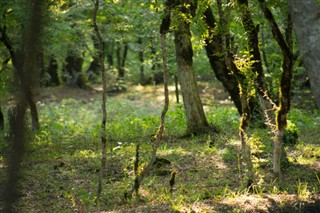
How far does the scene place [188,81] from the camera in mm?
12234

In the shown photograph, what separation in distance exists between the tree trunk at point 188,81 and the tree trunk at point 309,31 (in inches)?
297

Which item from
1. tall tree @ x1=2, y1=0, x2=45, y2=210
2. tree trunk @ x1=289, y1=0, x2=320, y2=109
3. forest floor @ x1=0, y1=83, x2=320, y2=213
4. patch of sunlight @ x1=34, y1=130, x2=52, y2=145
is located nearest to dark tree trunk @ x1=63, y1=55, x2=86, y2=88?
forest floor @ x1=0, y1=83, x2=320, y2=213

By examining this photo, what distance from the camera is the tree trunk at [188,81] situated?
39.4ft

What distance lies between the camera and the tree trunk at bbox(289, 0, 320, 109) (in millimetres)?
4188

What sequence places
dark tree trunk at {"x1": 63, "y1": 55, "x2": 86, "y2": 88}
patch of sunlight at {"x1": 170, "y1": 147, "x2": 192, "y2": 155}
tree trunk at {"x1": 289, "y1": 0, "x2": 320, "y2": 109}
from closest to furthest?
1. tree trunk at {"x1": 289, "y1": 0, "x2": 320, "y2": 109}
2. patch of sunlight at {"x1": 170, "y1": 147, "x2": 192, "y2": 155}
3. dark tree trunk at {"x1": 63, "y1": 55, "x2": 86, "y2": 88}

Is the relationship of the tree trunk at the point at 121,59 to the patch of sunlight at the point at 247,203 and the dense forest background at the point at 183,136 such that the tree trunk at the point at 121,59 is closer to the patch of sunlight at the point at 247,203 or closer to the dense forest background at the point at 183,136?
the dense forest background at the point at 183,136

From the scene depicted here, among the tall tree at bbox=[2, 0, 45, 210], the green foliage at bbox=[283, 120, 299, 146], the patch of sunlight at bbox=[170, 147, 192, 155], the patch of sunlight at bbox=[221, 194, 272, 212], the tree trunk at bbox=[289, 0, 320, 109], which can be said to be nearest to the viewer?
the tall tree at bbox=[2, 0, 45, 210]

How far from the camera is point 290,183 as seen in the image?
7336mm

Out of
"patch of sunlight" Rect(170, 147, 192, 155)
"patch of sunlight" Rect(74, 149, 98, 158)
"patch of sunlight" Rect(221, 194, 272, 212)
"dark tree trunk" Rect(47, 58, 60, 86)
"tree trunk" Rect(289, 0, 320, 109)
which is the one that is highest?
"tree trunk" Rect(289, 0, 320, 109)

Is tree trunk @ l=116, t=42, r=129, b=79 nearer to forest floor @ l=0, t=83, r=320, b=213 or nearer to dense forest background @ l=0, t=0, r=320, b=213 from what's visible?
dense forest background @ l=0, t=0, r=320, b=213

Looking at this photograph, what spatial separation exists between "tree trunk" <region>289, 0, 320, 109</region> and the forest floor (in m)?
2.45

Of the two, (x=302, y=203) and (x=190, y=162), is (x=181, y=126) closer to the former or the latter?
(x=190, y=162)

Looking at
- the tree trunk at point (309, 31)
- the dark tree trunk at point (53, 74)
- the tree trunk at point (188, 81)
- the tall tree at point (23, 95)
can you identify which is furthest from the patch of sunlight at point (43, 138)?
the dark tree trunk at point (53, 74)

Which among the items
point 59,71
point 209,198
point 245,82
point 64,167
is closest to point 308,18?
point 245,82
